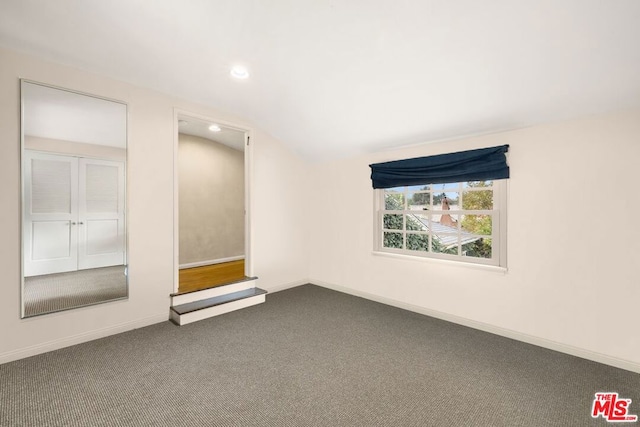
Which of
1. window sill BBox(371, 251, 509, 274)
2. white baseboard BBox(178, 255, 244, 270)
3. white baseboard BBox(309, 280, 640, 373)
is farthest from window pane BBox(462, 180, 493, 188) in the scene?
white baseboard BBox(178, 255, 244, 270)

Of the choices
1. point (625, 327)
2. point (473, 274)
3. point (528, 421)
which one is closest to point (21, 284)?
point (528, 421)

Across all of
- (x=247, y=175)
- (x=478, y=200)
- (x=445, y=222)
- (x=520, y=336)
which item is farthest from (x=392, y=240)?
(x=247, y=175)

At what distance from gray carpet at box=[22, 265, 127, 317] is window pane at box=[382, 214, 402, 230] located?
10.6 feet

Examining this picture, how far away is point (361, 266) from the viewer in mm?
4180

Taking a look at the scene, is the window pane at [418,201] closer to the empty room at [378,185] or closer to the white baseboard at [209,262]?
the empty room at [378,185]

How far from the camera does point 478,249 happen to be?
3162mm

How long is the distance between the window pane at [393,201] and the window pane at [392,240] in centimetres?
36

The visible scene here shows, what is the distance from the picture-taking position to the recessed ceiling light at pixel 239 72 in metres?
2.71

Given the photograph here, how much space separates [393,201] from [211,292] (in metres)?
2.74

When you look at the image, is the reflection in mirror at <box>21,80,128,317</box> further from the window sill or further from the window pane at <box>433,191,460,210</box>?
the window pane at <box>433,191,460,210</box>

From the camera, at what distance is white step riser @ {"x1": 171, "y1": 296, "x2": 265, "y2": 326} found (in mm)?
3096

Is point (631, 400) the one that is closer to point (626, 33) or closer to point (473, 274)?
point (473, 274)

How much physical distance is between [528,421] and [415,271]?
1956 millimetres

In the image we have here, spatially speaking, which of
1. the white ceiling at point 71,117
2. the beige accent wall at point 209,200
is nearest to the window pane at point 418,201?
the white ceiling at point 71,117
